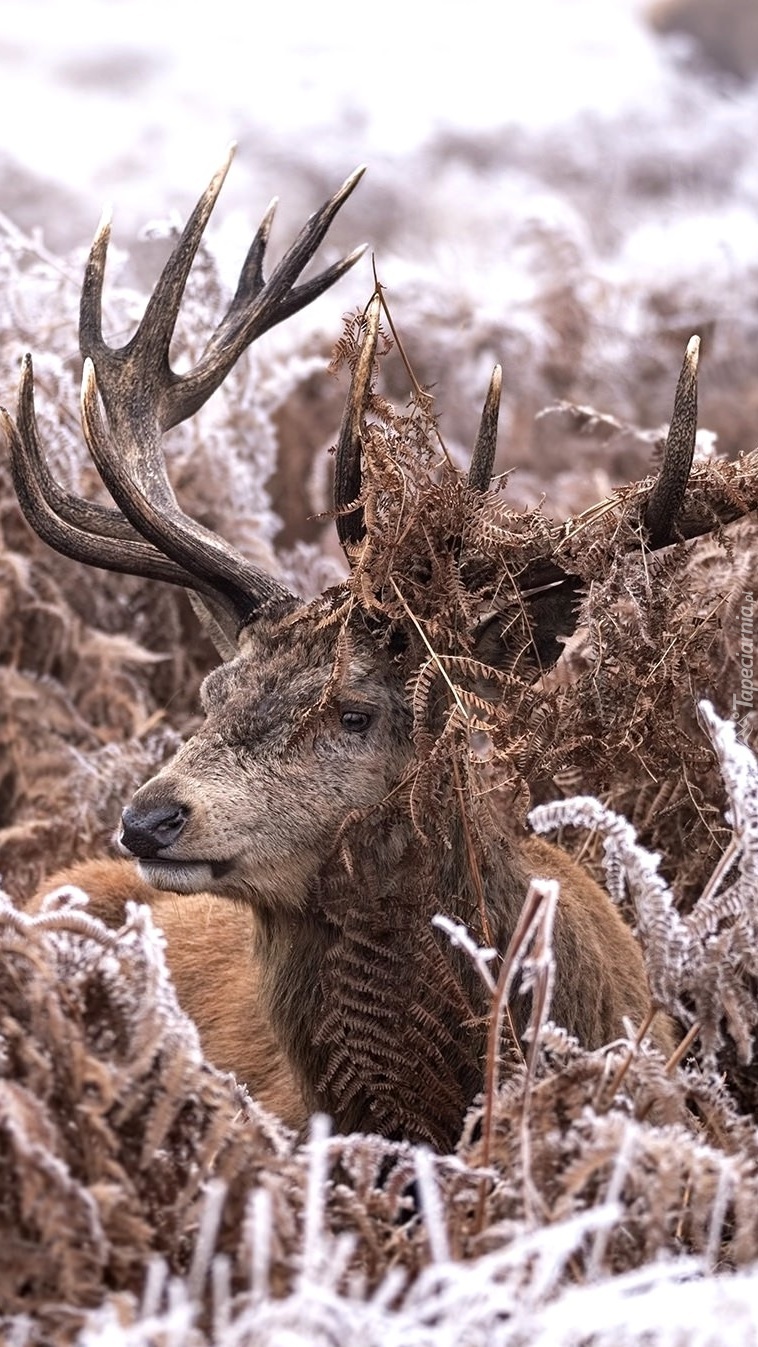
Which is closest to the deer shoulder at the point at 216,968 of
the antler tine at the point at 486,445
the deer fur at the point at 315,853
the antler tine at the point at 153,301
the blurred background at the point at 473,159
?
the deer fur at the point at 315,853

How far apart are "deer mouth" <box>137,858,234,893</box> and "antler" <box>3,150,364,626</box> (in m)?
0.74

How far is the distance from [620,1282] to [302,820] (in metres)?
1.76

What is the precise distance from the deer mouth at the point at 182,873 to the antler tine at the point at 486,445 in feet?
3.52

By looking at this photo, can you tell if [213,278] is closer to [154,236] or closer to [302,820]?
[154,236]

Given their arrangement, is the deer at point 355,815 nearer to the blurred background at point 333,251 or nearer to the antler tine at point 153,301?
the blurred background at point 333,251

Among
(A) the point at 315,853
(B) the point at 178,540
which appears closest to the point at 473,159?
(B) the point at 178,540

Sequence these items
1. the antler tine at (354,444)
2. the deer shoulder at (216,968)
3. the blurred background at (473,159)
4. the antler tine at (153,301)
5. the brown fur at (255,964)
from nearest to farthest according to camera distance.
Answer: the antler tine at (354,444) → the brown fur at (255,964) → the deer shoulder at (216,968) → the antler tine at (153,301) → the blurred background at (473,159)

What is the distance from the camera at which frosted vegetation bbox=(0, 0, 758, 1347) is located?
7.01 ft

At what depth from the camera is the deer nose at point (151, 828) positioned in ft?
11.1

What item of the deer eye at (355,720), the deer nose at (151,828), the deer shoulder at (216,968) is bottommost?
the deer shoulder at (216,968)

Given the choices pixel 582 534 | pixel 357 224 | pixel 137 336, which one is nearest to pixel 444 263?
pixel 357 224

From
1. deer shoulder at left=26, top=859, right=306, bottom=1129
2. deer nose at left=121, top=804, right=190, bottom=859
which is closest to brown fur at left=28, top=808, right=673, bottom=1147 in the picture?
deer shoulder at left=26, top=859, right=306, bottom=1129

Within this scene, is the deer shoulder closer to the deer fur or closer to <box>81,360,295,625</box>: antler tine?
the deer fur

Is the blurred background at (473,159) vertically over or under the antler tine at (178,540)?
over
